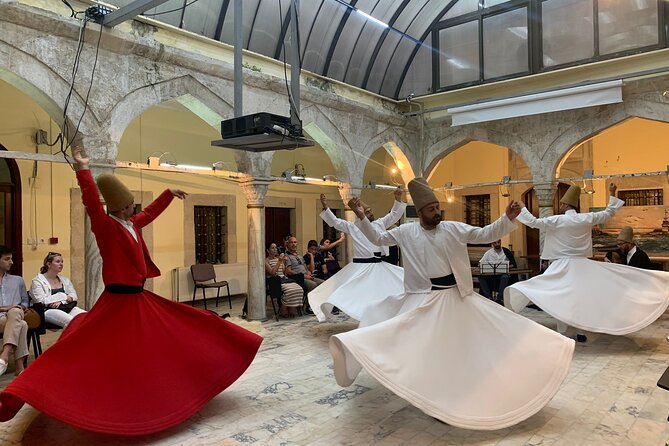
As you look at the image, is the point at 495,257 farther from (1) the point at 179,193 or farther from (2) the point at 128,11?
(2) the point at 128,11

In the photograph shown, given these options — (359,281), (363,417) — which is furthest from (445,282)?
(359,281)

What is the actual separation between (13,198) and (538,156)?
8.48m

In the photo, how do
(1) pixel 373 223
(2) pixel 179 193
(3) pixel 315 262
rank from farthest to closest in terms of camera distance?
1. (3) pixel 315 262
2. (1) pixel 373 223
3. (2) pixel 179 193

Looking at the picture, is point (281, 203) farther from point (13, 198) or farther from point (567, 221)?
point (567, 221)

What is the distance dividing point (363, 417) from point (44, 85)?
4516mm

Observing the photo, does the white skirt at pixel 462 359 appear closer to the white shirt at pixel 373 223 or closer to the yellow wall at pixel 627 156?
the white shirt at pixel 373 223

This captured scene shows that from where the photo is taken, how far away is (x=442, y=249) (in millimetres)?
3676

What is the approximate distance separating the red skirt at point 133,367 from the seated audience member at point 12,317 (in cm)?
114

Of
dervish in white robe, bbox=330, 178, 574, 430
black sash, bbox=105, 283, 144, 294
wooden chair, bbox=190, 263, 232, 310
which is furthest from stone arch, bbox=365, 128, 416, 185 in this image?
black sash, bbox=105, 283, 144, 294

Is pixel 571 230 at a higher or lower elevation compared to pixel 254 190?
lower

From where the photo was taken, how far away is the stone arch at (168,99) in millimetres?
5961

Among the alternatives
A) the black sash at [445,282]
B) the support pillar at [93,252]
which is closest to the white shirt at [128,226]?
the black sash at [445,282]

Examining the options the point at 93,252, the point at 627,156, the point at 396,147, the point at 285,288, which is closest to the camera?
the point at 93,252

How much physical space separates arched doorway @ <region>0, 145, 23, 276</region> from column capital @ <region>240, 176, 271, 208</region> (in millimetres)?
3180
